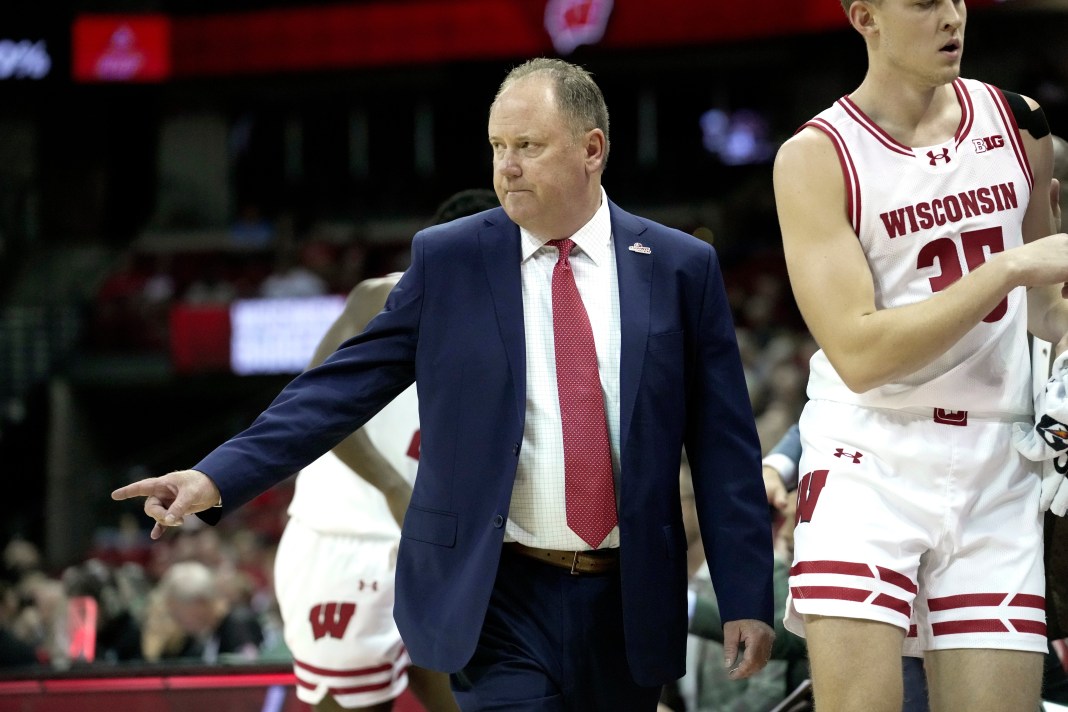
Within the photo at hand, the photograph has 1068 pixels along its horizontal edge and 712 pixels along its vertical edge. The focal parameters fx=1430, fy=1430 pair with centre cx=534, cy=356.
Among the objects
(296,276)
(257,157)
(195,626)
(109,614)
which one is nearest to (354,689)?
(195,626)

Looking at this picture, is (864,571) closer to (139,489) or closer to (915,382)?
(915,382)

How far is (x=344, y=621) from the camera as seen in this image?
15.9ft

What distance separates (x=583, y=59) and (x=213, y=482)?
56.7ft

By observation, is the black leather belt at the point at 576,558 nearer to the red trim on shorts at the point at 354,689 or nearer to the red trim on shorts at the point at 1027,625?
the red trim on shorts at the point at 1027,625

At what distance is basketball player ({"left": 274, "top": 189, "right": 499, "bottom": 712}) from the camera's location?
4809 mm

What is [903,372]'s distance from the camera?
2904 millimetres

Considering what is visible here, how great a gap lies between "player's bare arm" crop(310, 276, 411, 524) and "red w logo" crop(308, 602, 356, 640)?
0.54 meters

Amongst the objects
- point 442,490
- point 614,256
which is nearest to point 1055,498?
point 614,256

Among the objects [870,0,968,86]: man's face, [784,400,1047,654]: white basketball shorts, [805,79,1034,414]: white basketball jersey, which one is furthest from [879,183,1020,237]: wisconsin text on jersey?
[784,400,1047,654]: white basketball shorts

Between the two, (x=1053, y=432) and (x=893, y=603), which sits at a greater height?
(x=1053, y=432)

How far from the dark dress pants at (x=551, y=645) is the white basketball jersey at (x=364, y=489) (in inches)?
64.9

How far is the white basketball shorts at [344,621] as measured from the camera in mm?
4812

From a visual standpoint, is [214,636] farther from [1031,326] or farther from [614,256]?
[1031,326]

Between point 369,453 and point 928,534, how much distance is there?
6.57 ft
